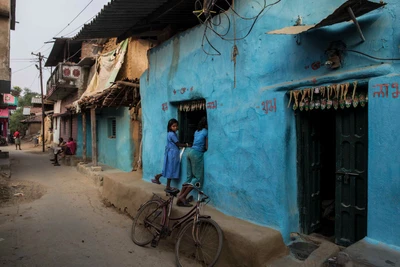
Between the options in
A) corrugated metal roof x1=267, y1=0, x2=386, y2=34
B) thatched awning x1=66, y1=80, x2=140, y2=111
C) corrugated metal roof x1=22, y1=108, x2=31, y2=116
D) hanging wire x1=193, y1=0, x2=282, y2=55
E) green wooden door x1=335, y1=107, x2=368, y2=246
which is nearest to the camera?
corrugated metal roof x1=267, y1=0, x2=386, y2=34

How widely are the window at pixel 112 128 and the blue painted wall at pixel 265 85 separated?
7.32 metres

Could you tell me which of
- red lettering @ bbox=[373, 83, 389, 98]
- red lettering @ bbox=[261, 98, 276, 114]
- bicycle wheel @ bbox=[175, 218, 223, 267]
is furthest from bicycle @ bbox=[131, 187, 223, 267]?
red lettering @ bbox=[373, 83, 389, 98]

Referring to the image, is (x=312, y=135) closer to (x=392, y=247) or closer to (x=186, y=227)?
(x=392, y=247)

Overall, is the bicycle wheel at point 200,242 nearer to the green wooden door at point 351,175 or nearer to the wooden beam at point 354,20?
the green wooden door at point 351,175

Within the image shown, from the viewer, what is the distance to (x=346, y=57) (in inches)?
135

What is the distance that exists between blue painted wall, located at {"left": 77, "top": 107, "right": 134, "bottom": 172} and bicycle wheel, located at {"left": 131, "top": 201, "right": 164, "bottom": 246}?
5.20m

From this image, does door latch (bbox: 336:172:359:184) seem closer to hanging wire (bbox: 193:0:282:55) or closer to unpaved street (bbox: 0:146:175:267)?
hanging wire (bbox: 193:0:282:55)

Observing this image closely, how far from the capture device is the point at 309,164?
4148mm

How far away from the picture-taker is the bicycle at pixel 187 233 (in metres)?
4.13

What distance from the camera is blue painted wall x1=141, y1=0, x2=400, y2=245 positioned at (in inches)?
131

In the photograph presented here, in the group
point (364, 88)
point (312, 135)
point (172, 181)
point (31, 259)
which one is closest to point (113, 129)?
point (172, 181)

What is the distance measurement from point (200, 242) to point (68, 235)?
9.19 feet

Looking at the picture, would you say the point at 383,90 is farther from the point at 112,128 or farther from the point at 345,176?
the point at 112,128

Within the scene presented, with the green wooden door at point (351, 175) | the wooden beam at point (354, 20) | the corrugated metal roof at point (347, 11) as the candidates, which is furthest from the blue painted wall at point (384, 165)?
the corrugated metal roof at point (347, 11)
